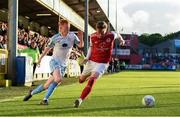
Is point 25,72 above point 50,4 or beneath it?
beneath

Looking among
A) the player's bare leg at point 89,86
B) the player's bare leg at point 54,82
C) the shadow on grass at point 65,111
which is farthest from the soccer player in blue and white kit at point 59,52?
the shadow on grass at point 65,111

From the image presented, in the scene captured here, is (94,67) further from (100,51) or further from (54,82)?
(54,82)

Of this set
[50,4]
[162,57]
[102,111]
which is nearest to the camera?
[102,111]

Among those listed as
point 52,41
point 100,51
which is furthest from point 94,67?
point 52,41

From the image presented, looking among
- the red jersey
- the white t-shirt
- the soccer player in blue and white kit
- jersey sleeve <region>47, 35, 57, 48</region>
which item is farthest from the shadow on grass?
jersey sleeve <region>47, 35, 57, 48</region>

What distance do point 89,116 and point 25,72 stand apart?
14.3 m

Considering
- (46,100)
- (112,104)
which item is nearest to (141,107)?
(112,104)

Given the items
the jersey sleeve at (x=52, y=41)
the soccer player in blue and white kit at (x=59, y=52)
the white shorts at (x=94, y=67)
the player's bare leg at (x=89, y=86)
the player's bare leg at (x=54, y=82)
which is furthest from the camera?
the jersey sleeve at (x=52, y=41)

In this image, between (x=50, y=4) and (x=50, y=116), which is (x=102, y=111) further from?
(x=50, y=4)

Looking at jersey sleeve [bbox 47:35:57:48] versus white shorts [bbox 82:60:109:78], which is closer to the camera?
white shorts [bbox 82:60:109:78]

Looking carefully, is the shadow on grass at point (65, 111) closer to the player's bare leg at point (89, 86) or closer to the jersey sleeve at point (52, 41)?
the player's bare leg at point (89, 86)

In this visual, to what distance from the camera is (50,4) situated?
1479 inches

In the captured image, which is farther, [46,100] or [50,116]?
[46,100]

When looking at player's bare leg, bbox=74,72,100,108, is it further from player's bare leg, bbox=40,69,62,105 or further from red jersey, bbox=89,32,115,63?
player's bare leg, bbox=40,69,62,105
